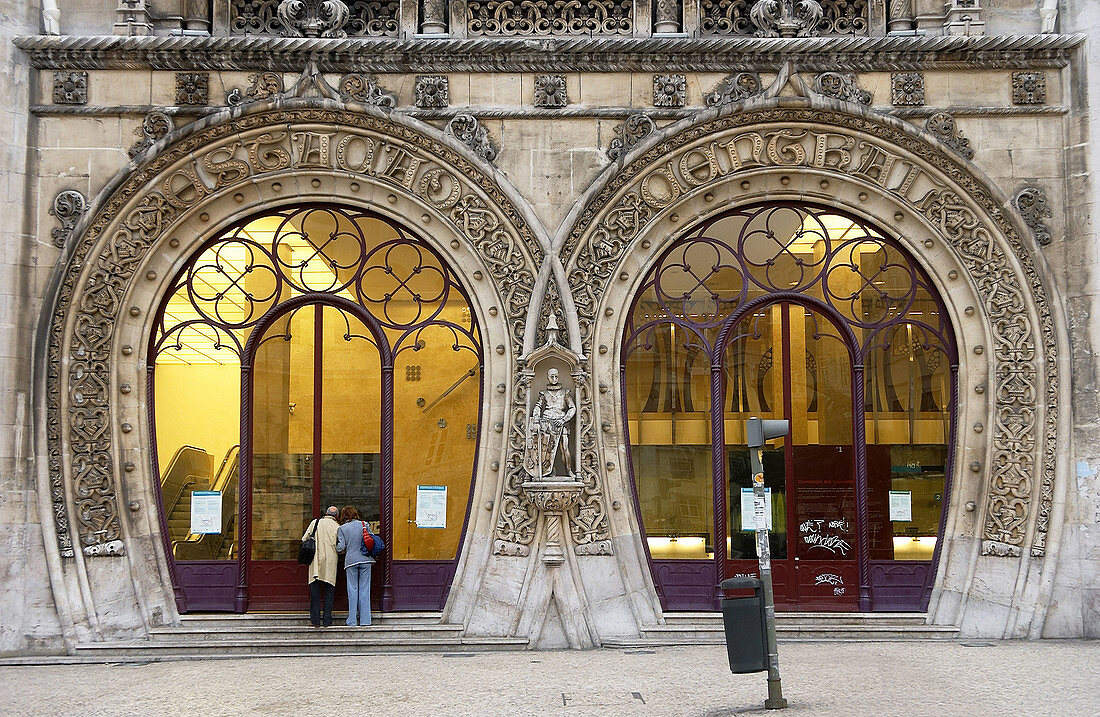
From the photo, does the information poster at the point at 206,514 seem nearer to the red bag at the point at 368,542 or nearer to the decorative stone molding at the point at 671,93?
the red bag at the point at 368,542

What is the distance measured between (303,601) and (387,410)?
8.15 ft

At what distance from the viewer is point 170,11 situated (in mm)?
12977

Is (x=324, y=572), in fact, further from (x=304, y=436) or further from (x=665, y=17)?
(x=665, y=17)

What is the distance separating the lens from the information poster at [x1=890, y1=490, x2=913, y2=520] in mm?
12898

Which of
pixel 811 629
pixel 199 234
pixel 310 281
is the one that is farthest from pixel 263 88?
pixel 811 629

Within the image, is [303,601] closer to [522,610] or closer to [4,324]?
[522,610]

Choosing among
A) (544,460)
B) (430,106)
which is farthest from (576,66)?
(544,460)

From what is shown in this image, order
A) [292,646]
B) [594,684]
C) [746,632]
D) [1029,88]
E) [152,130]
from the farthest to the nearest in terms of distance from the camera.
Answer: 1. [1029,88]
2. [152,130]
3. [292,646]
4. [594,684]
5. [746,632]

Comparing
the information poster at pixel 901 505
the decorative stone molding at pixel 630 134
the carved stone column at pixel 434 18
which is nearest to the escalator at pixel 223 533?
the carved stone column at pixel 434 18

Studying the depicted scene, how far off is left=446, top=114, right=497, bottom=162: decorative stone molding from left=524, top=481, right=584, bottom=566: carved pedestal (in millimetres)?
3946

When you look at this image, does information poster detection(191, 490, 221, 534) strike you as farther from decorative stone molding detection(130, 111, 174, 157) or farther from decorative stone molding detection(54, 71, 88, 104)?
decorative stone molding detection(54, 71, 88, 104)

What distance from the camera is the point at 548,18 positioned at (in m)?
13.1

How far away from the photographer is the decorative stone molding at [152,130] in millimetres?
12648

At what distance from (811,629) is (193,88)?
31.7 ft
